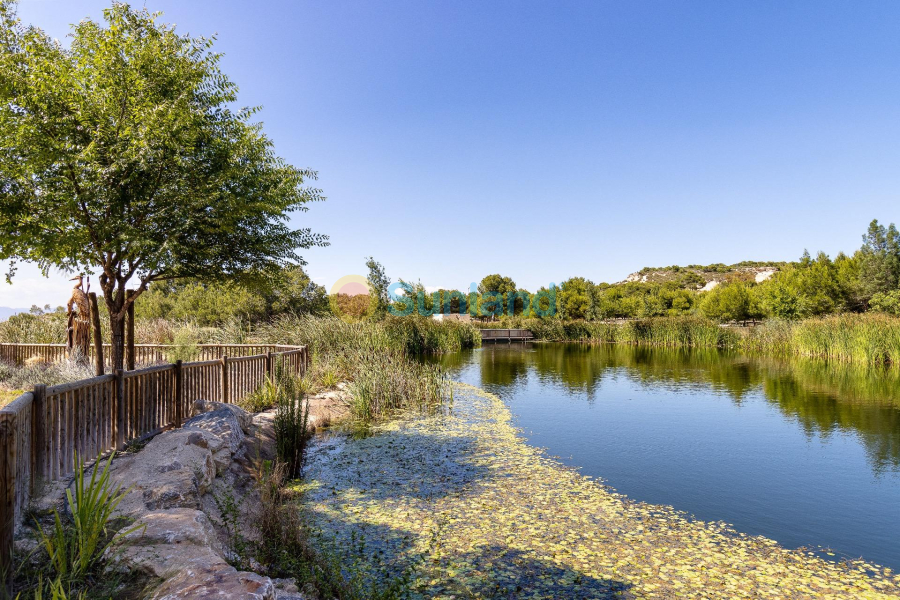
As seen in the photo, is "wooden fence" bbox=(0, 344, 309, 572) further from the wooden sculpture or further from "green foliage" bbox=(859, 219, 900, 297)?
"green foliage" bbox=(859, 219, 900, 297)

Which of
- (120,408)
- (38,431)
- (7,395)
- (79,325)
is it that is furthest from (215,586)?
(79,325)

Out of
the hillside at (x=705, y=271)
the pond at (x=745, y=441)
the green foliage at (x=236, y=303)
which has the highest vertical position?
the hillside at (x=705, y=271)

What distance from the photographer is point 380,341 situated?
17.4 metres

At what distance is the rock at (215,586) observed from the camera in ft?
8.30

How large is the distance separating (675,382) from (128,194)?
17.0m

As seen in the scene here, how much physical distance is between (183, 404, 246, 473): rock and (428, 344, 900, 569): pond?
5144mm

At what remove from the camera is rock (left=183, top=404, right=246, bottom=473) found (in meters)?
6.41

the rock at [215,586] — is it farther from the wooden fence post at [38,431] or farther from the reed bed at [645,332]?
the reed bed at [645,332]

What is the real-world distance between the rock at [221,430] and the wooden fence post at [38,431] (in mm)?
1920

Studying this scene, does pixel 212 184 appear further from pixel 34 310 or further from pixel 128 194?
pixel 34 310

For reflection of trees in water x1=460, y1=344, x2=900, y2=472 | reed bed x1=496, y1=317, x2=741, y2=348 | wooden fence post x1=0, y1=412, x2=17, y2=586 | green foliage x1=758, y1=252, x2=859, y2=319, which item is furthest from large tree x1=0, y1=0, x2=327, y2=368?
green foliage x1=758, y1=252, x2=859, y2=319

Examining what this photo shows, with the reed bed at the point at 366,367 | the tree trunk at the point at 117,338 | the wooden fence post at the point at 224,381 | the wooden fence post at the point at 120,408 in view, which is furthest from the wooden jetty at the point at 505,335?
the wooden fence post at the point at 120,408

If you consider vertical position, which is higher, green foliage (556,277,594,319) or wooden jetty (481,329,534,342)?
green foliage (556,277,594,319)

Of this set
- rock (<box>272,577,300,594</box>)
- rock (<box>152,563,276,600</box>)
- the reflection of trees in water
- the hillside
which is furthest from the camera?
the hillside
